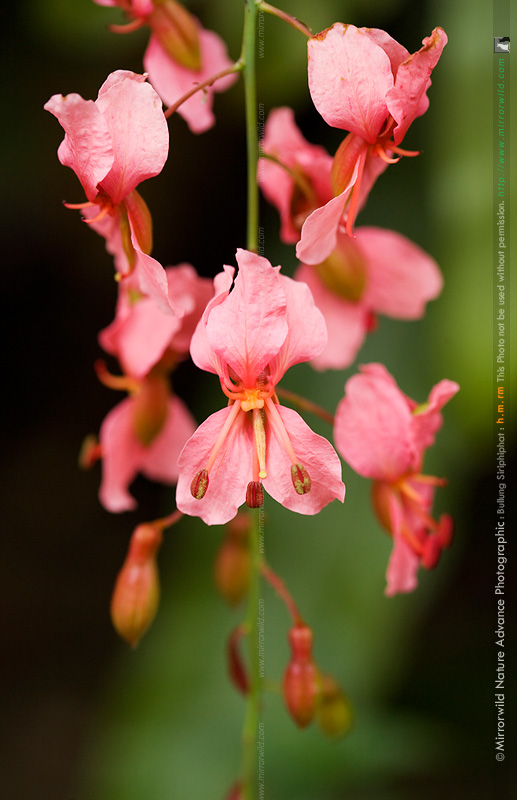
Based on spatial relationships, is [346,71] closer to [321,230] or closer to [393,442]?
[321,230]

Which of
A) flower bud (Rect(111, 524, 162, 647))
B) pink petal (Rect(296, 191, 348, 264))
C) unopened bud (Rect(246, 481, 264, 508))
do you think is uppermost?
pink petal (Rect(296, 191, 348, 264))

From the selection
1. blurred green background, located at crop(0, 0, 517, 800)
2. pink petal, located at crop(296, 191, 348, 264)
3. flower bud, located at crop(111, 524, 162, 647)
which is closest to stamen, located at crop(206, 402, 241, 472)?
pink petal, located at crop(296, 191, 348, 264)

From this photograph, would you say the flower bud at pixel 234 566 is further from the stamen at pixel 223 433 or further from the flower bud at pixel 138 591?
the stamen at pixel 223 433

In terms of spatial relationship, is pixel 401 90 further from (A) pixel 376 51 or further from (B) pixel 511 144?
(B) pixel 511 144

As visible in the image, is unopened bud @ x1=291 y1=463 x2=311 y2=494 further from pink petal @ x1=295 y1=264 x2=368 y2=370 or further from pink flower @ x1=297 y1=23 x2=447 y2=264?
pink petal @ x1=295 y1=264 x2=368 y2=370

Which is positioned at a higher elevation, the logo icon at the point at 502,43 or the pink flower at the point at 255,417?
the logo icon at the point at 502,43

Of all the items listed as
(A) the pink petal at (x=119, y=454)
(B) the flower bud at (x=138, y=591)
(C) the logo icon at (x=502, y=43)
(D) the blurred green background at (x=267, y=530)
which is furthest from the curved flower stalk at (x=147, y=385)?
(C) the logo icon at (x=502, y=43)

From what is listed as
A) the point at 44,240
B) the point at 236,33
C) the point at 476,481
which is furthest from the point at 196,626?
the point at 236,33
